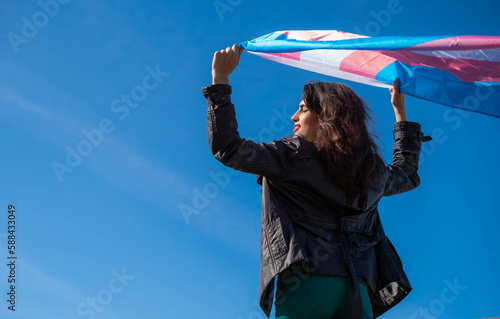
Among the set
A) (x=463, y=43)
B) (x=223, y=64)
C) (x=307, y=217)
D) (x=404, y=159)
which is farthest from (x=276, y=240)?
(x=463, y=43)

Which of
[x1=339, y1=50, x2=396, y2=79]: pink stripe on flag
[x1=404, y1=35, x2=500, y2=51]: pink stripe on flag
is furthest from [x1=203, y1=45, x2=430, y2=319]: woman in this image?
[x1=339, y1=50, x2=396, y2=79]: pink stripe on flag

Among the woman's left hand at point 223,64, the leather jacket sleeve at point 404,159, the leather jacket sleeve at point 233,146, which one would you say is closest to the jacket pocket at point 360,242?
the leather jacket sleeve at point 404,159

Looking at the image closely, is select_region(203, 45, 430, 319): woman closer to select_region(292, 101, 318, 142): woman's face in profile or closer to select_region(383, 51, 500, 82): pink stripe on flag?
select_region(292, 101, 318, 142): woman's face in profile

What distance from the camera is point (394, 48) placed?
337 centimetres

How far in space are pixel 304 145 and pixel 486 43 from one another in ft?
4.21

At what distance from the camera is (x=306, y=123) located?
3.09 metres

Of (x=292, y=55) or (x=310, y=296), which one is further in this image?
(x=292, y=55)

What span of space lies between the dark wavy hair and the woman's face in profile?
1.5 inches

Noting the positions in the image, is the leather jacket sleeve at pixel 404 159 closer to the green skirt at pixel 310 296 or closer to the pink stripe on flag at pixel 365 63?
the pink stripe on flag at pixel 365 63

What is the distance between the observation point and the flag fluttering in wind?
3652mm

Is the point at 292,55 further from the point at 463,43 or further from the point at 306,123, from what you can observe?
the point at 463,43

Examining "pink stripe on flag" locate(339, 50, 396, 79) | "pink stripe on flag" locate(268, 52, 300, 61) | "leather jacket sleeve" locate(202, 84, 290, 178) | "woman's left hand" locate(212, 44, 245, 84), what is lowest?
"leather jacket sleeve" locate(202, 84, 290, 178)

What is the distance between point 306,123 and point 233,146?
0.63m

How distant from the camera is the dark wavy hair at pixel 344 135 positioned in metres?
2.84
